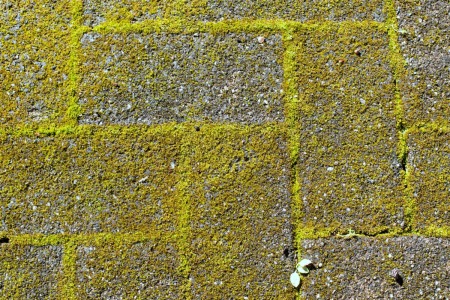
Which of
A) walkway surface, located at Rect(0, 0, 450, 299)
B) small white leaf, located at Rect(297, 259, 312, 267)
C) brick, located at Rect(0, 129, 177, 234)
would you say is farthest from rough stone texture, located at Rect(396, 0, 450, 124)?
brick, located at Rect(0, 129, 177, 234)

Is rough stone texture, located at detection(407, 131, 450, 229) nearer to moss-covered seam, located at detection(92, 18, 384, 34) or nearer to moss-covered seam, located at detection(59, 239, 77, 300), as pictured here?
moss-covered seam, located at detection(92, 18, 384, 34)

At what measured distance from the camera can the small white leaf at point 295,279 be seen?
7.34 ft

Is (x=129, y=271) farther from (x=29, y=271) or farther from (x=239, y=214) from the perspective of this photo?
(x=239, y=214)

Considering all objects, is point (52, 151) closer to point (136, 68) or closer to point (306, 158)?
point (136, 68)

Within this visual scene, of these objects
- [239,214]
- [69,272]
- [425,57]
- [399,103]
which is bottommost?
[69,272]

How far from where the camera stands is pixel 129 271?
226 cm

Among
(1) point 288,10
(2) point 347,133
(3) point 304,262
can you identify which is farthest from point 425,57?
(3) point 304,262

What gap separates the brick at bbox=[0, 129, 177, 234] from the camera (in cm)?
230

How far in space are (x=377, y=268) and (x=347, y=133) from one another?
24.2 inches

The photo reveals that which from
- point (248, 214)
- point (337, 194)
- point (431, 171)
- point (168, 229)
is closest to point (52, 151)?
point (168, 229)

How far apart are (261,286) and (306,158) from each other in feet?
1.98

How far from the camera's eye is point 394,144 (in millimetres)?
2355

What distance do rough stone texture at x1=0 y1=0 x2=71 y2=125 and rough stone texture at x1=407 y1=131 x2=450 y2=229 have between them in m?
1.65

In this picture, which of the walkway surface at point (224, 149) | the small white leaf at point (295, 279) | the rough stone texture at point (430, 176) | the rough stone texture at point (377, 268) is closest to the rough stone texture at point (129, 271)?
the walkway surface at point (224, 149)
